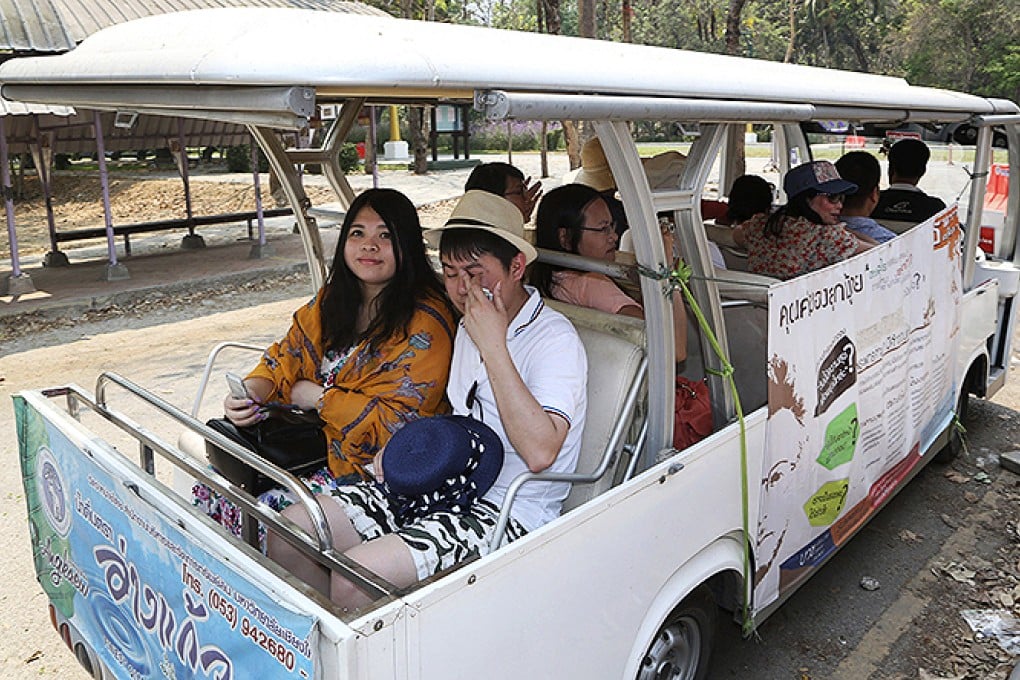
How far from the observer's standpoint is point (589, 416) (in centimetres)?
271

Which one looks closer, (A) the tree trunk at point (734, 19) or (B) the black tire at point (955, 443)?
(B) the black tire at point (955, 443)

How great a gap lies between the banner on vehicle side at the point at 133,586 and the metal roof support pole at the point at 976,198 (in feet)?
14.4

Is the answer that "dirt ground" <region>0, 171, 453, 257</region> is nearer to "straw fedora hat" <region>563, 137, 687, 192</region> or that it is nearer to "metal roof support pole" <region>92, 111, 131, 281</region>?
"metal roof support pole" <region>92, 111, 131, 281</region>

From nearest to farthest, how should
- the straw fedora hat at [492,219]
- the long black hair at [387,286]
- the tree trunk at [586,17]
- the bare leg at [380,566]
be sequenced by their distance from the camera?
the bare leg at [380,566] < the straw fedora hat at [492,219] < the long black hair at [387,286] < the tree trunk at [586,17]

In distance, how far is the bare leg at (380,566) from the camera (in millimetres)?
2143

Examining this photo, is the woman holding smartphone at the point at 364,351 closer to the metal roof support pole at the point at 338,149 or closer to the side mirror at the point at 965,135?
the metal roof support pole at the point at 338,149

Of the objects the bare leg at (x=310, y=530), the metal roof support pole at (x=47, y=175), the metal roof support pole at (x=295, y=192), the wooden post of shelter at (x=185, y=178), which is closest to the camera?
the bare leg at (x=310, y=530)

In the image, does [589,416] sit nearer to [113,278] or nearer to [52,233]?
[113,278]

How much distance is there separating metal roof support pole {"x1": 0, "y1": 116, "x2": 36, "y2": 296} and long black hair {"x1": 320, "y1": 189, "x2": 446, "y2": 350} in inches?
319

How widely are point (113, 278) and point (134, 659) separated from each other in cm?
947

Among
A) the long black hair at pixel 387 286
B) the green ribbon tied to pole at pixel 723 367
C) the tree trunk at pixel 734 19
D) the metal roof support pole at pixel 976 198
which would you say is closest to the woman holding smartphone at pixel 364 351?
the long black hair at pixel 387 286

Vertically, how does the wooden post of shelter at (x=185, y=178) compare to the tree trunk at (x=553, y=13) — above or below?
below

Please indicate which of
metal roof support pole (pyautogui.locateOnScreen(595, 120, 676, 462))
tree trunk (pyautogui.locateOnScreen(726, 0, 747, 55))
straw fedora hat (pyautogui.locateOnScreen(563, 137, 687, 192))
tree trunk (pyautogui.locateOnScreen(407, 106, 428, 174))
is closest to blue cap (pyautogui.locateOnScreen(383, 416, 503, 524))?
metal roof support pole (pyautogui.locateOnScreen(595, 120, 676, 462))

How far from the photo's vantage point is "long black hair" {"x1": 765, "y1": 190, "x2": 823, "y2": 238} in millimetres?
4211
